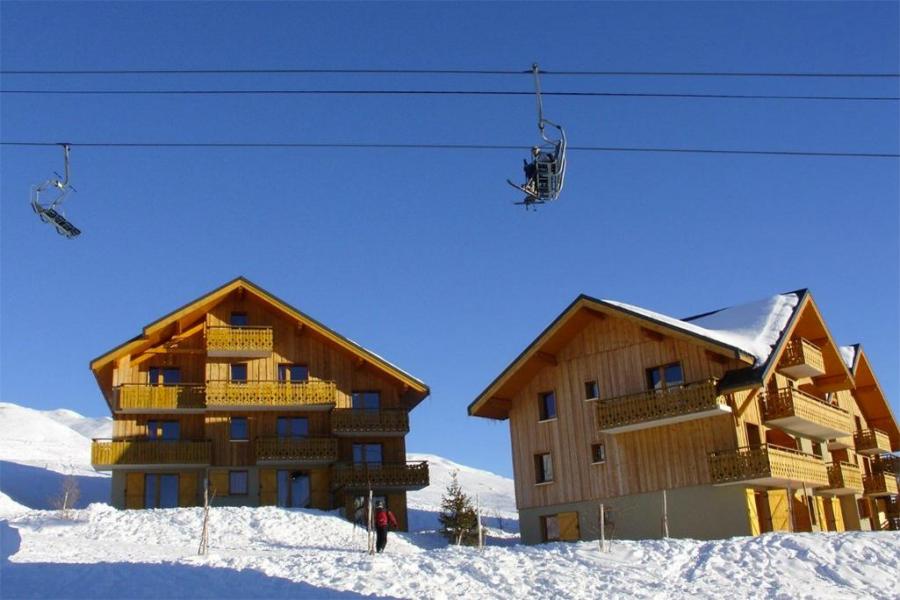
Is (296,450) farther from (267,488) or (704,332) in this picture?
(704,332)

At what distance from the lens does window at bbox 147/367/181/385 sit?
43.6 m

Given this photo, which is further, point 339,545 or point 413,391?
point 413,391

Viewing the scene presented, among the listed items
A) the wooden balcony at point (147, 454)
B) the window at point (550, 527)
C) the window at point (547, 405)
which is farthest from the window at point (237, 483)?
the window at point (547, 405)

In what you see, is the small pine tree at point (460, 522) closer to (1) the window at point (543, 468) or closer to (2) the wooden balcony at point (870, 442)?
(1) the window at point (543, 468)

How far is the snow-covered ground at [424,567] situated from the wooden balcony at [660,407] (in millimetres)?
6701

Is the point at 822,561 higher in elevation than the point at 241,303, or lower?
lower

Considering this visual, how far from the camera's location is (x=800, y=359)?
36.8 metres

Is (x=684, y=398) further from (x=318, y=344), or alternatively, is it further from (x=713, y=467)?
(x=318, y=344)

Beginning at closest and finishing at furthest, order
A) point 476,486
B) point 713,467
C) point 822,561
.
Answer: point 822,561
point 713,467
point 476,486

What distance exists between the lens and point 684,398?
3322 centimetres

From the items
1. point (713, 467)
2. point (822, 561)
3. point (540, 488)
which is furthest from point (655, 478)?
point (822, 561)

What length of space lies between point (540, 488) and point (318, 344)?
13263mm

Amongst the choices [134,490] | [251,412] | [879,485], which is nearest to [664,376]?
[879,485]

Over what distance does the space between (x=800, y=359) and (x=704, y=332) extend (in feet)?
16.5
